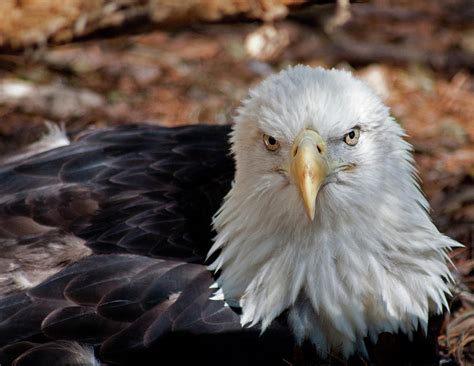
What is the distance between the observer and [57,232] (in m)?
4.48

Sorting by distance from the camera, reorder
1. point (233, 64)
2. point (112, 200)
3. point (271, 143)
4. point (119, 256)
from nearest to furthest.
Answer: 1. point (271, 143)
2. point (119, 256)
3. point (112, 200)
4. point (233, 64)

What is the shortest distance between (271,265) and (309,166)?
25.7 inches

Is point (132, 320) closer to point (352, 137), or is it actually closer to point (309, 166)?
point (309, 166)

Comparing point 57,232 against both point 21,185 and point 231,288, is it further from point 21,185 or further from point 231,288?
point 231,288

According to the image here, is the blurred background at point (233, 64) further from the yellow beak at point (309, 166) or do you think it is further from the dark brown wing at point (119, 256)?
the yellow beak at point (309, 166)

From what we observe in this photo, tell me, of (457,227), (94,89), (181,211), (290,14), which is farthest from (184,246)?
(94,89)

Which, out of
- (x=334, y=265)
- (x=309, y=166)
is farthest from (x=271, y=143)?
(x=334, y=265)

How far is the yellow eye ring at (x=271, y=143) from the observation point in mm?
3850

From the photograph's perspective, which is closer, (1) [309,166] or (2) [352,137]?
(1) [309,166]

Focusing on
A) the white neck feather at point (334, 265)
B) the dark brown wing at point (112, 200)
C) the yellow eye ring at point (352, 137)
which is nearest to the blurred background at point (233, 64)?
the dark brown wing at point (112, 200)

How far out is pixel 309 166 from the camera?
3600 millimetres

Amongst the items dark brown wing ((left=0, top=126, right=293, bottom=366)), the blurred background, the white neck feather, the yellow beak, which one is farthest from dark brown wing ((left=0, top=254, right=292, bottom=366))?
the blurred background

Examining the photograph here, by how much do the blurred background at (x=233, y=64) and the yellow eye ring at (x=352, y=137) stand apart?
143 cm

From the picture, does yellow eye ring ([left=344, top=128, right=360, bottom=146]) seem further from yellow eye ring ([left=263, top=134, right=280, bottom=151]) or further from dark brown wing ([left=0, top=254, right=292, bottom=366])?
dark brown wing ([left=0, top=254, right=292, bottom=366])
